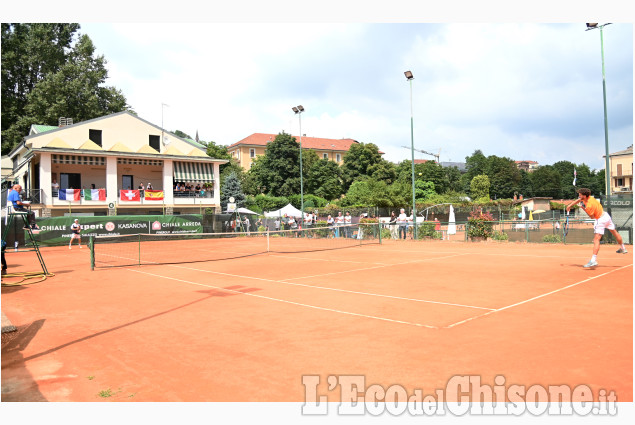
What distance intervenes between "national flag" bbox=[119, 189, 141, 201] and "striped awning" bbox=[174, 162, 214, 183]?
376 centimetres

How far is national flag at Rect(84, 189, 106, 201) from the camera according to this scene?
117 feet

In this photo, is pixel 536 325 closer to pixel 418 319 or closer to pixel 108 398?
pixel 418 319

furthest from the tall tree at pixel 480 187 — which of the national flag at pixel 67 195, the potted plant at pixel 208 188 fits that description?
the national flag at pixel 67 195

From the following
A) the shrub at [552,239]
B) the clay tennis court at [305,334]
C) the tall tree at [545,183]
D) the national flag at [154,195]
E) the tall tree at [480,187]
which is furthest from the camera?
the tall tree at [545,183]

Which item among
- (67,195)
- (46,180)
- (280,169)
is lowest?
(67,195)

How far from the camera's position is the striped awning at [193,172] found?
4066 cm

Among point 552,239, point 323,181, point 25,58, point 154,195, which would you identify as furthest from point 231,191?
point 552,239

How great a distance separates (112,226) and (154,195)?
8.72 metres

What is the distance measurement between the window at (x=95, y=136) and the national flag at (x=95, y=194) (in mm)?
4876

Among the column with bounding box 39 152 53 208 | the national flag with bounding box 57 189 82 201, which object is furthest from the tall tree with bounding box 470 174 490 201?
the column with bounding box 39 152 53 208

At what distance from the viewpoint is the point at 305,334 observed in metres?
6.22

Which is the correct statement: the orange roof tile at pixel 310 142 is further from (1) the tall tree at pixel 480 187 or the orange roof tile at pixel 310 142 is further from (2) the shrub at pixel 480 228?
(2) the shrub at pixel 480 228

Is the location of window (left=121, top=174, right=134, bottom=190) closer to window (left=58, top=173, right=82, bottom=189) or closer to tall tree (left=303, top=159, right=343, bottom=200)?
window (left=58, top=173, right=82, bottom=189)

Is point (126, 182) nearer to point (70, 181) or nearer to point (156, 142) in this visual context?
point (70, 181)
